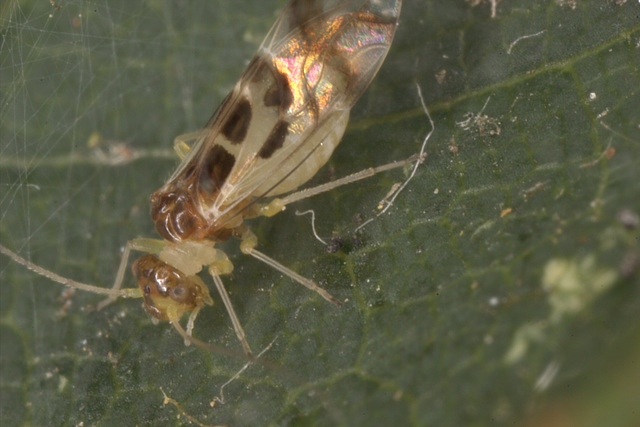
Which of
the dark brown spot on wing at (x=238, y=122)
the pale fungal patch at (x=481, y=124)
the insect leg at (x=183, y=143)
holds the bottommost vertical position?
the pale fungal patch at (x=481, y=124)

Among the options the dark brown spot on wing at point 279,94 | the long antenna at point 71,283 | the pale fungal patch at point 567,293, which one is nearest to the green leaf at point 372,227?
the pale fungal patch at point 567,293

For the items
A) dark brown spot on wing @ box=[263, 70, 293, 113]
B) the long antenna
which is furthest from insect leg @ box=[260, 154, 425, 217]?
the long antenna

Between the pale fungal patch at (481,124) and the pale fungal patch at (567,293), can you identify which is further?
the pale fungal patch at (481,124)

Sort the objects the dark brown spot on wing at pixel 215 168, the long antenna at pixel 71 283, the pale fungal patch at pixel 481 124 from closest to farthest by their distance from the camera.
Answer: the pale fungal patch at pixel 481 124, the dark brown spot on wing at pixel 215 168, the long antenna at pixel 71 283

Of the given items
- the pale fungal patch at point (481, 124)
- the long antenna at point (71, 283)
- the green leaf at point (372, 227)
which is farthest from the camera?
the long antenna at point (71, 283)

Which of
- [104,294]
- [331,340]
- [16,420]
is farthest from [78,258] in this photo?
[331,340]

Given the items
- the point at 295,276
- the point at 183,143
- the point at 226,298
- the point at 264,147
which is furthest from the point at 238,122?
the point at 226,298

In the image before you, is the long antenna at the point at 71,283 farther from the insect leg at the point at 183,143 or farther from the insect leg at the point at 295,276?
the insect leg at the point at 183,143

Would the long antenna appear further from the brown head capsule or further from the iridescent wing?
the iridescent wing
